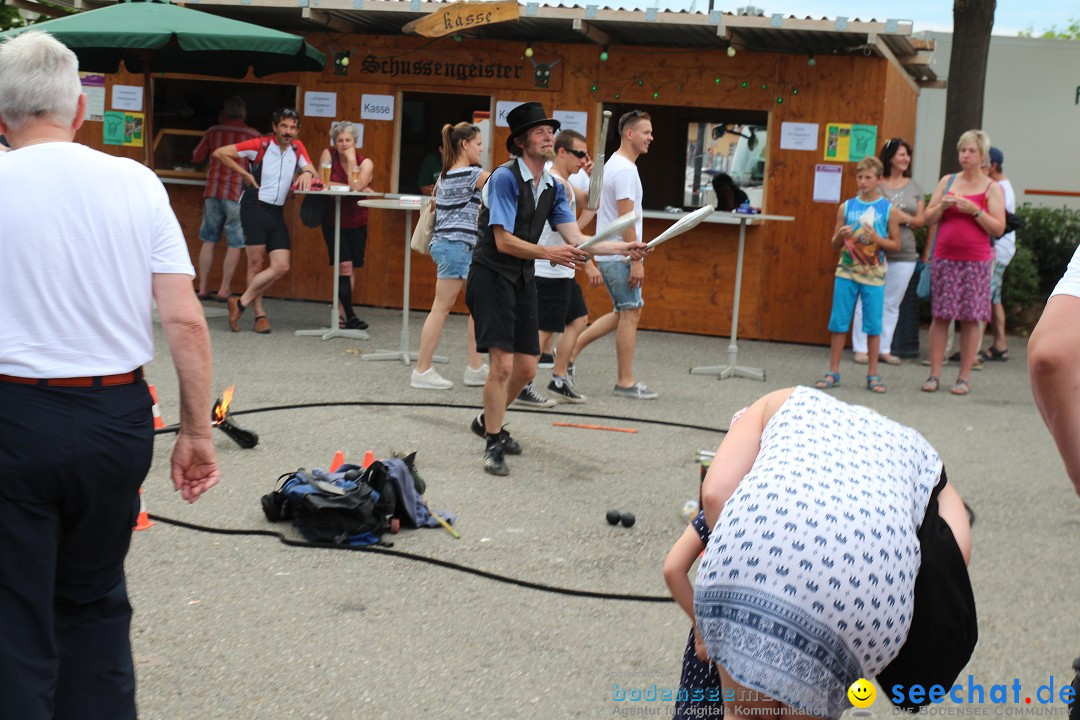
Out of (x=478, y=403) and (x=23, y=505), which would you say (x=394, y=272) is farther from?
(x=23, y=505)

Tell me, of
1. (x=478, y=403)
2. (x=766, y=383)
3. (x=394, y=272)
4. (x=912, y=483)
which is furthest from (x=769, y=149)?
(x=912, y=483)

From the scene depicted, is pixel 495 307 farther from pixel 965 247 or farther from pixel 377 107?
pixel 377 107

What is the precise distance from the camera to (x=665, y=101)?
13.3 metres

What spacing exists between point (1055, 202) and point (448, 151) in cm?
1526

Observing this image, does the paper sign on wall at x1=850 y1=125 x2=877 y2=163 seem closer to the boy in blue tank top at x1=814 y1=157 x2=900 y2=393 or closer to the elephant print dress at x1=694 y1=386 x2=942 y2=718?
the boy in blue tank top at x1=814 y1=157 x2=900 y2=393

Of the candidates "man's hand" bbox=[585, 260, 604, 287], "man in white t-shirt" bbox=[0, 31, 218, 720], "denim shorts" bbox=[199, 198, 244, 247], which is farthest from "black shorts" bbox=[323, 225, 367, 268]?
"man in white t-shirt" bbox=[0, 31, 218, 720]

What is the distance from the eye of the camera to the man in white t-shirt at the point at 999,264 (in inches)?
476

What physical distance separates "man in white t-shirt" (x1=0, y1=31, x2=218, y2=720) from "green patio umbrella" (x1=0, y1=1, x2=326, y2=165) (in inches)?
322

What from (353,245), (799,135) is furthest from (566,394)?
(799,135)

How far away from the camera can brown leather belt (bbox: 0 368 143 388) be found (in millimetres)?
3055

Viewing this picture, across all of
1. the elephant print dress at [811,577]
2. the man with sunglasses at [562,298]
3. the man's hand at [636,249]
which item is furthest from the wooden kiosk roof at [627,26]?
the elephant print dress at [811,577]

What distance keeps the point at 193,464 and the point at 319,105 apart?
1120 cm

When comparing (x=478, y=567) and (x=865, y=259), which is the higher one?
(x=865, y=259)

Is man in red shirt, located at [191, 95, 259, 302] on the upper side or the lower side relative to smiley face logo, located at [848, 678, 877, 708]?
upper
